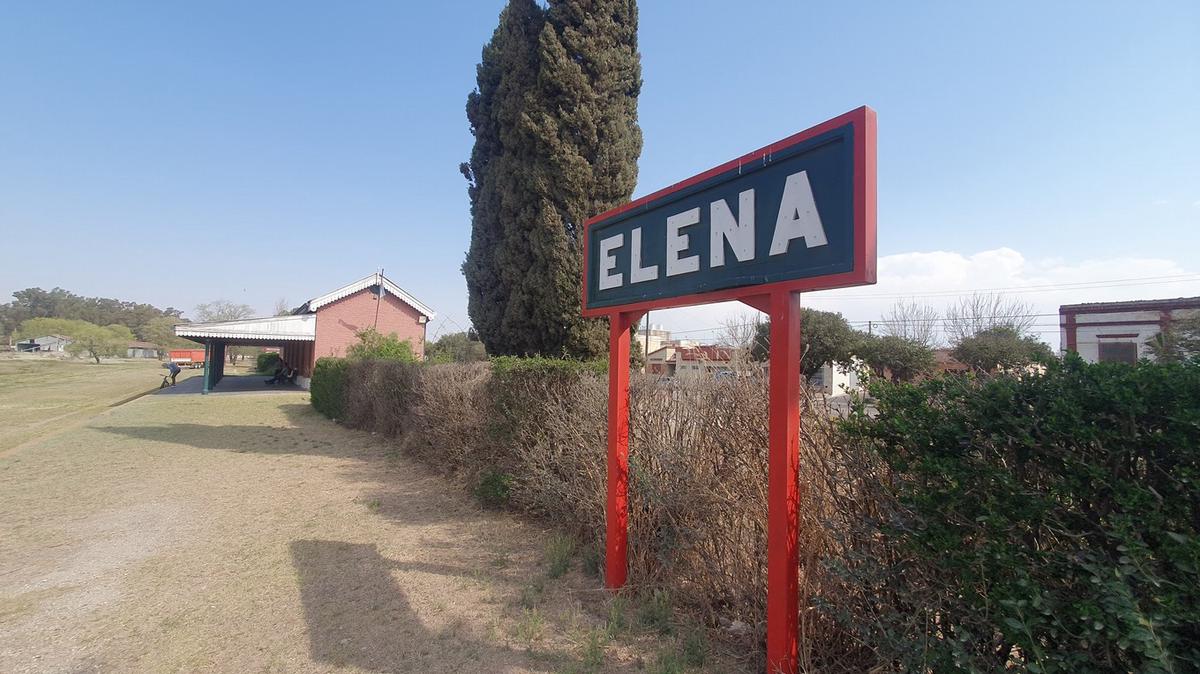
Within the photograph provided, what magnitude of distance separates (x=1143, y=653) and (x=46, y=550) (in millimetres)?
7574

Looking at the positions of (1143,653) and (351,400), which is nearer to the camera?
(1143,653)

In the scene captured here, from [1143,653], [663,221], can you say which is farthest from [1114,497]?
[663,221]

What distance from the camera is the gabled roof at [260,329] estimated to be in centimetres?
2320

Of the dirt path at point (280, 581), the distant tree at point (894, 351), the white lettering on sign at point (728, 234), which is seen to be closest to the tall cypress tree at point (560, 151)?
the dirt path at point (280, 581)

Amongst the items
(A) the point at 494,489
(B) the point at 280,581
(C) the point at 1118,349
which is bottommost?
(B) the point at 280,581

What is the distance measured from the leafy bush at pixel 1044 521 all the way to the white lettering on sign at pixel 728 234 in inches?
34.2

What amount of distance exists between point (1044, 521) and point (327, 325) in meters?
28.9

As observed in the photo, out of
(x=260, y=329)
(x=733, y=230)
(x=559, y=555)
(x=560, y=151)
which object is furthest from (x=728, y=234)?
(x=260, y=329)

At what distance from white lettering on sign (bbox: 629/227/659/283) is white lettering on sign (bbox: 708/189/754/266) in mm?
630

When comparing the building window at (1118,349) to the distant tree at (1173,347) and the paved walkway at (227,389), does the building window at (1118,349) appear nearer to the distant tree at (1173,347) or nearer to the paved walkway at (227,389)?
the distant tree at (1173,347)

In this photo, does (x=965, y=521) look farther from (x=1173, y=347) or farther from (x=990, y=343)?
(x=990, y=343)

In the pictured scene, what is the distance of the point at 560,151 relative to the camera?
350 inches

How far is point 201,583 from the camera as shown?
4.24m

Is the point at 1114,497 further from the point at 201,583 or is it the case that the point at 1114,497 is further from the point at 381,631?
the point at 201,583
